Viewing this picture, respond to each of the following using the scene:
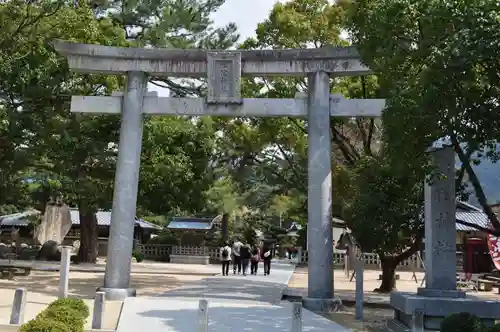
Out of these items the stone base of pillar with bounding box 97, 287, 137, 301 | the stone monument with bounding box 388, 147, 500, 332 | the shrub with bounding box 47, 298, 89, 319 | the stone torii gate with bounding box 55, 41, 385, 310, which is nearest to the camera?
the shrub with bounding box 47, 298, 89, 319

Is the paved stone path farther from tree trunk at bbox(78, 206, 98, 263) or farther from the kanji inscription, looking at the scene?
tree trunk at bbox(78, 206, 98, 263)

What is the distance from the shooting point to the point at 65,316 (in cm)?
814

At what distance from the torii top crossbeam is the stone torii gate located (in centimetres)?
3

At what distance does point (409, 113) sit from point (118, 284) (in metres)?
9.06

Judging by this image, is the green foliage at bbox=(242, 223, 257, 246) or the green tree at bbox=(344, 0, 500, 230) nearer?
the green tree at bbox=(344, 0, 500, 230)

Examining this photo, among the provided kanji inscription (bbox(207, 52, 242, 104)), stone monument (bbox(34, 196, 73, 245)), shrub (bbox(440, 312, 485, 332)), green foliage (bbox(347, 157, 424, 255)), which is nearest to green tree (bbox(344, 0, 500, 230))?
shrub (bbox(440, 312, 485, 332))

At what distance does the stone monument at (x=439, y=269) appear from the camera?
9.95 meters

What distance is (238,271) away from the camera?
26.8 meters

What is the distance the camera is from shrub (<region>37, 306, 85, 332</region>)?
8.04 metres

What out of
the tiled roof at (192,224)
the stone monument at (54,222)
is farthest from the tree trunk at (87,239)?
the tiled roof at (192,224)

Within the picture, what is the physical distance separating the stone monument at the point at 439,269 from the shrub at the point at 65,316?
6.07m

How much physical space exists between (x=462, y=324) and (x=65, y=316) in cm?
627

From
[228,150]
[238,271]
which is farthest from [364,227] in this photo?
[228,150]

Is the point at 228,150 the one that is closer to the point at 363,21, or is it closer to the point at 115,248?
the point at 115,248
